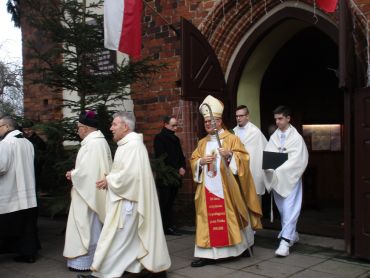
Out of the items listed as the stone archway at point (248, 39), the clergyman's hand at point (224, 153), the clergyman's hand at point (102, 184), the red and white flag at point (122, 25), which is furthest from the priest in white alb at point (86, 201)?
the stone archway at point (248, 39)

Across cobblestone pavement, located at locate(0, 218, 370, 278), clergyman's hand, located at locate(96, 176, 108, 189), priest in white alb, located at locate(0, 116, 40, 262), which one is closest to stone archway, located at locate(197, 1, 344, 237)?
cobblestone pavement, located at locate(0, 218, 370, 278)

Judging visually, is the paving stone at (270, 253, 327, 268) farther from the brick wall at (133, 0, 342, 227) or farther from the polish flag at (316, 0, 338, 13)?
the polish flag at (316, 0, 338, 13)

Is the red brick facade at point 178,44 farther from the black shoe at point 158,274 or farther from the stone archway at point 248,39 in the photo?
the black shoe at point 158,274

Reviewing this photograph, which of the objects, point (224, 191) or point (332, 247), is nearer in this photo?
point (224, 191)

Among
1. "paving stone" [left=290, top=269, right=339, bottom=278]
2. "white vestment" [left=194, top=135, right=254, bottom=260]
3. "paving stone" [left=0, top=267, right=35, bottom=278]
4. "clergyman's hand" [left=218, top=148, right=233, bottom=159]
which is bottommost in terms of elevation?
"paving stone" [left=0, top=267, right=35, bottom=278]

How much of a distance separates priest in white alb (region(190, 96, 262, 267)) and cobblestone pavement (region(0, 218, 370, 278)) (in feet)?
0.69

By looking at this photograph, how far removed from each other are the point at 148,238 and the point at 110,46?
3128 millimetres

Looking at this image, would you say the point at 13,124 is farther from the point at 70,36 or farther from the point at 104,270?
the point at 104,270

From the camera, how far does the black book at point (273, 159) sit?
19.9ft

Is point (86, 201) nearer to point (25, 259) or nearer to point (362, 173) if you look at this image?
point (25, 259)

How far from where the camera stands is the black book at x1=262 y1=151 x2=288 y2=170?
19.9 ft

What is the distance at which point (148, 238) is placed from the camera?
480cm

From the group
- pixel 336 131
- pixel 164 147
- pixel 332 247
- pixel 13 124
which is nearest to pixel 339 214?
pixel 336 131

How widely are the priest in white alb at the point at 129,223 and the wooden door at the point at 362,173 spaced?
2233 mm
